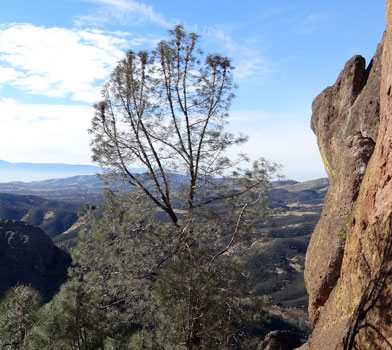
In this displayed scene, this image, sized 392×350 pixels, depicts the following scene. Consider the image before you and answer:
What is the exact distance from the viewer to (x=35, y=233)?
77.9m

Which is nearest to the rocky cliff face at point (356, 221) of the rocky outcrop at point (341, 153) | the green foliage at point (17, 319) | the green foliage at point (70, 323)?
the rocky outcrop at point (341, 153)

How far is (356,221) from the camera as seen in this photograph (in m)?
11.6

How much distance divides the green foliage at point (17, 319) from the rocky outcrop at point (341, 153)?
1078 centimetres

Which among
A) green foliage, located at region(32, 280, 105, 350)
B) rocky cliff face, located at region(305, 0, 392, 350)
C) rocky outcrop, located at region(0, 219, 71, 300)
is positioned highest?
rocky cliff face, located at region(305, 0, 392, 350)

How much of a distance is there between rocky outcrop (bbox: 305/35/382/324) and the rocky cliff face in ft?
0.11

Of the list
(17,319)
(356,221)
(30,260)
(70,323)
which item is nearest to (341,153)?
(356,221)

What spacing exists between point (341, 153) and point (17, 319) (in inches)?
587

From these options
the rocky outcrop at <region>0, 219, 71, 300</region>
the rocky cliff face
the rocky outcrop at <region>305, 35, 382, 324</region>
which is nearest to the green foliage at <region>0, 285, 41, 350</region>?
the rocky cliff face

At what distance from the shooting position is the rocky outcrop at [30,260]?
64625 millimetres

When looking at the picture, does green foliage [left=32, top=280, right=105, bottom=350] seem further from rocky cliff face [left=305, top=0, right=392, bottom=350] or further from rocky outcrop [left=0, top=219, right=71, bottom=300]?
rocky outcrop [left=0, top=219, right=71, bottom=300]

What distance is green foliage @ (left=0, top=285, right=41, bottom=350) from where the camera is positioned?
1282 cm

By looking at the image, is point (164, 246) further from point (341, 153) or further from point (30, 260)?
point (30, 260)

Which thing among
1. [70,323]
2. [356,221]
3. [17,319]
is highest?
[356,221]

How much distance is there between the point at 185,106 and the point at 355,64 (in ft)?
27.6
